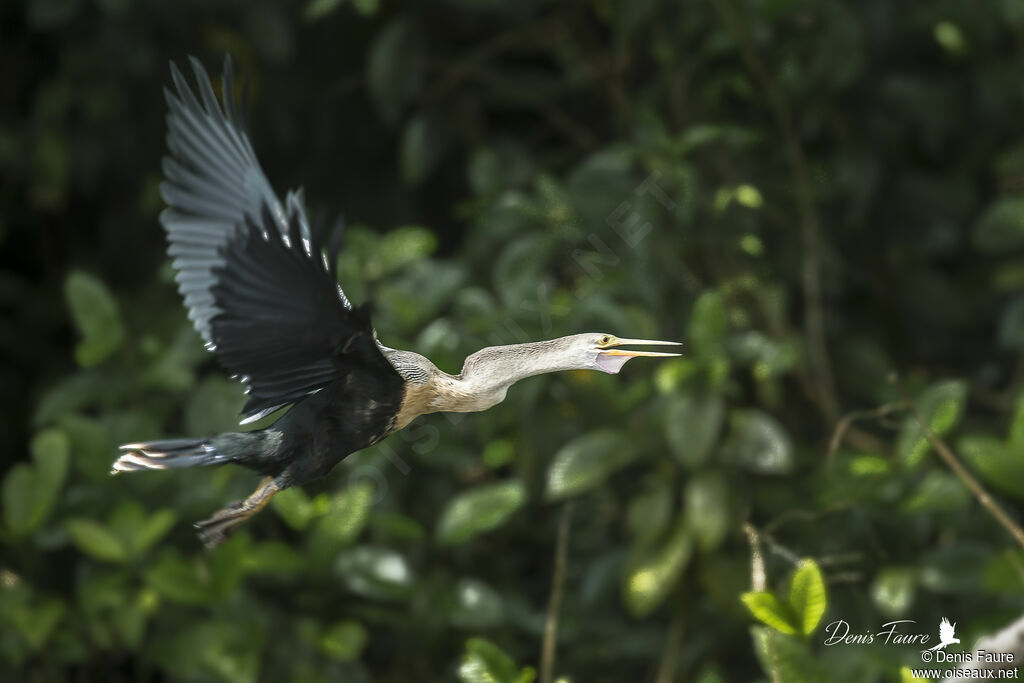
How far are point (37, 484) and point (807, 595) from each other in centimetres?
156

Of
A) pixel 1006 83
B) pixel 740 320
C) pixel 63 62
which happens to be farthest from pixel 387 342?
pixel 1006 83

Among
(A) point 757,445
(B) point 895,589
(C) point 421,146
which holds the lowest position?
(B) point 895,589

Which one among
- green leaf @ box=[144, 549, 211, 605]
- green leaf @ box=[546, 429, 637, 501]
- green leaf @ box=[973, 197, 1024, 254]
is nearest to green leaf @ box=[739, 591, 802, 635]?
green leaf @ box=[546, 429, 637, 501]

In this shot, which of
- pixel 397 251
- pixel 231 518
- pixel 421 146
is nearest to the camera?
pixel 231 518

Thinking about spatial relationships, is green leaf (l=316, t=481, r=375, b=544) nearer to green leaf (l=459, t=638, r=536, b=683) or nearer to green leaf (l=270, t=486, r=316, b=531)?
green leaf (l=270, t=486, r=316, b=531)

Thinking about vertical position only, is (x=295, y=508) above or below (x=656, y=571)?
above

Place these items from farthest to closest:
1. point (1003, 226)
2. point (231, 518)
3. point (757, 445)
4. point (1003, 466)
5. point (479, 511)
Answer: point (1003, 226), point (757, 445), point (479, 511), point (1003, 466), point (231, 518)

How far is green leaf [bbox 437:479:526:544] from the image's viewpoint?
2.04 meters

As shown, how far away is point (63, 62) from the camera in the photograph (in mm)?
2893

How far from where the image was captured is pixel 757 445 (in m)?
2.29

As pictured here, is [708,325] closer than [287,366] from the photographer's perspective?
No

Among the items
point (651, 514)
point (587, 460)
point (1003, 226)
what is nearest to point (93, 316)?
point (587, 460)

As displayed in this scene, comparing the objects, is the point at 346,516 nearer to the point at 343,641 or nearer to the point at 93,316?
the point at 343,641

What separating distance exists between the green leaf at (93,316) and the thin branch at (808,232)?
1373 millimetres
